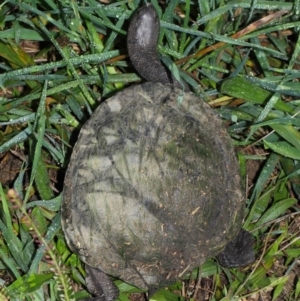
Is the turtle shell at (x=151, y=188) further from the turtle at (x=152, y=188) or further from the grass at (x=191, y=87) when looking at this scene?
the grass at (x=191, y=87)

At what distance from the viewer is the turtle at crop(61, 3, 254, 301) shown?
9.43 feet

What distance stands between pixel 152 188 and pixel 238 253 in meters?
0.67

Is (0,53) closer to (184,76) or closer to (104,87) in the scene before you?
(104,87)

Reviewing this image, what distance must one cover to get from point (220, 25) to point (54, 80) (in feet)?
2.93

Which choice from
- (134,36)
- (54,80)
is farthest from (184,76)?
(54,80)

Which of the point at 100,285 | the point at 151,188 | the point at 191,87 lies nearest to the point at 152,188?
the point at 151,188

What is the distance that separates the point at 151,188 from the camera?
2861mm

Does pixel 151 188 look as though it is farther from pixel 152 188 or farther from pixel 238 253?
pixel 238 253

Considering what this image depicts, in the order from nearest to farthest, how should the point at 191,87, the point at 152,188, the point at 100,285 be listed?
the point at 152,188 < the point at 100,285 < the point at 191,87

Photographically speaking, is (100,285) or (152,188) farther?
(100,285)

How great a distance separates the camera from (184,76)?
332cm

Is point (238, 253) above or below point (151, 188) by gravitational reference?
below

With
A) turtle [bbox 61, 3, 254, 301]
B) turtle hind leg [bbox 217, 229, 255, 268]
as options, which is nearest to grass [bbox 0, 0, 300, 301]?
turtle hind leg [bbox 217, 229, 255, 268]

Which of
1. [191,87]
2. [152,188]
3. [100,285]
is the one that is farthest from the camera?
[191,87]
